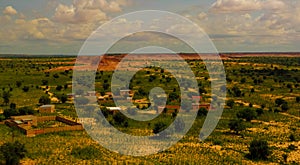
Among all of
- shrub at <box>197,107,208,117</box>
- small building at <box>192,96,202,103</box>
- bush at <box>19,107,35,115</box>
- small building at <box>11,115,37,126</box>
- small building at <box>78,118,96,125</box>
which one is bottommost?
small building at <box>78,118,96,125</box>

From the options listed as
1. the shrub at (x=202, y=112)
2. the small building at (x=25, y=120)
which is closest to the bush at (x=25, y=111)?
the small building at (x=25, y=120)

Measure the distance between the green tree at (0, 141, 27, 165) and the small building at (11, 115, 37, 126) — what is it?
36.0 ft

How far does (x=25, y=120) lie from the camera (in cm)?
4103

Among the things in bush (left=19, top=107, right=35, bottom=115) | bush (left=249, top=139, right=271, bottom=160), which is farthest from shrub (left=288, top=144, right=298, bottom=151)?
bush (left=19, top=107, right=35, bottom=115)

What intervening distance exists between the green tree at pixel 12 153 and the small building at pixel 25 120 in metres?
11.0

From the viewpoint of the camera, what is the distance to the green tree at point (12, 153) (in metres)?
26.5

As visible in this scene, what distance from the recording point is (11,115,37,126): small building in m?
39.6

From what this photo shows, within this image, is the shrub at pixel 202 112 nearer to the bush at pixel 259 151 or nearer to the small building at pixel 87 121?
the small building at pixel 87 121

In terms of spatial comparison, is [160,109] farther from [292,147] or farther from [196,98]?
[292,147]

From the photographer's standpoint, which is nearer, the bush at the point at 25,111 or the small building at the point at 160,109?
the bush at the point at 25,111

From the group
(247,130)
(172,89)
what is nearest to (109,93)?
(172,89)

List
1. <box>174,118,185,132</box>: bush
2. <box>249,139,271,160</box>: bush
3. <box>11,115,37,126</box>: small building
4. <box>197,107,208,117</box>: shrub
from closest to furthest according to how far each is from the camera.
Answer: <box>249,139,271,160</box>: bush < <box>11,115,37,126</box>: small building < <box>174,118,185,132</box>: bush < <box>197,107,208,117</box>: shrub

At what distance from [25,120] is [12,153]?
14.6 m

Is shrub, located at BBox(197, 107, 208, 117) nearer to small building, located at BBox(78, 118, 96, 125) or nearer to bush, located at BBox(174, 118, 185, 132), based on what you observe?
bush, located at BBox(174, 118, 185, 132)
